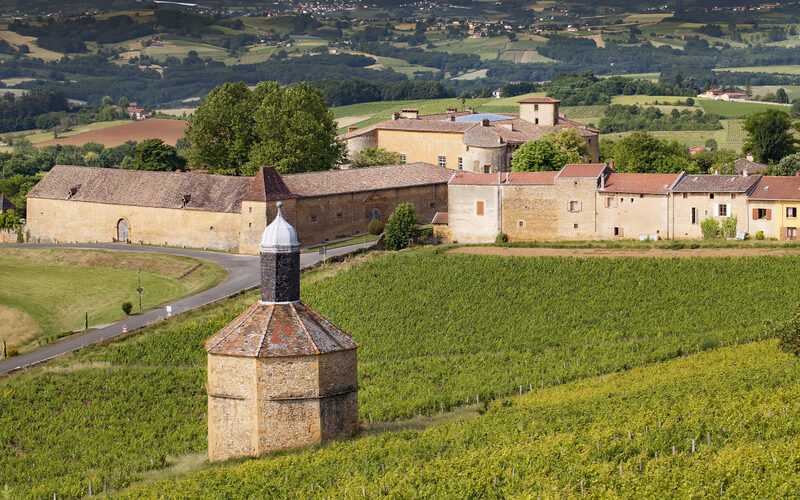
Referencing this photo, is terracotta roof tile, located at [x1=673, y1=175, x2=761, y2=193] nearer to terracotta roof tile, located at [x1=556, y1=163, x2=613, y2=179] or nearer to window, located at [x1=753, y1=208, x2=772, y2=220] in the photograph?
window, located at [x1=753, y1=208, x2=772, y2=220]

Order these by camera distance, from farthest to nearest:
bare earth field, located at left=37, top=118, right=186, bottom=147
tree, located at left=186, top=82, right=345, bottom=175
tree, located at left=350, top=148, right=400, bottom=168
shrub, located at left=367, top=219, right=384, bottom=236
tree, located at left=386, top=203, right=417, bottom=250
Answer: bare earth field, located at left=37, top=118, right=186, bottom=147, tree, located at left=350, top=148, right=400, bottom=168, tree, located at left=186, top=82, right=345, bottom=175, shrub, located at left=367, top=219, right=384, bottom=236, tree, located at left=386, top=203, right=417, bottom=250

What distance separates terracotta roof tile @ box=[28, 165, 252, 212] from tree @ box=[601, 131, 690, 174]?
84.1ft

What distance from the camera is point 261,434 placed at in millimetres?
33219

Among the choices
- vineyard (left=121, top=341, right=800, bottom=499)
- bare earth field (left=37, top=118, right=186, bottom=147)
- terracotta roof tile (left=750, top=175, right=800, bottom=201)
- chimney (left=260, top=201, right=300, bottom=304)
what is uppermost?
bare earth field (left=37, top=118, right=186, bottom=147)

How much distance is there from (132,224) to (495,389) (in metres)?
41.1

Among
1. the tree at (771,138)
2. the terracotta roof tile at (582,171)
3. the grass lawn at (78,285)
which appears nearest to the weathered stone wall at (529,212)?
the terracotta roof tile at (582,171)

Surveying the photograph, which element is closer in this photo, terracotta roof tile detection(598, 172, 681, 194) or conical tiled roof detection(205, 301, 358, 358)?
conical tiled roof detection(205, 301, 358, 358)

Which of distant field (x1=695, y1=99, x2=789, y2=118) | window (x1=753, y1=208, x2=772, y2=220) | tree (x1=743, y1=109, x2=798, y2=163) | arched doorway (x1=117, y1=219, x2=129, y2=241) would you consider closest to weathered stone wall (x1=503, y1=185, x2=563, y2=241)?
window (x1=753, y1=208, x2=772, y2=220)

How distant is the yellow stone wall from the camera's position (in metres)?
91.2

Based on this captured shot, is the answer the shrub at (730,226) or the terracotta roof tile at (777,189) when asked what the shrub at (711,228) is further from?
the terracotta roof tile at (777,189)

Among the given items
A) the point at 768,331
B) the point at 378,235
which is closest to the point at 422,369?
the point at 768,331

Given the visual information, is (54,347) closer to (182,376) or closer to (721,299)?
(182,376)

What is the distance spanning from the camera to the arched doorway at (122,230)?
78812mm

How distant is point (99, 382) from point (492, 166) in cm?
4362
